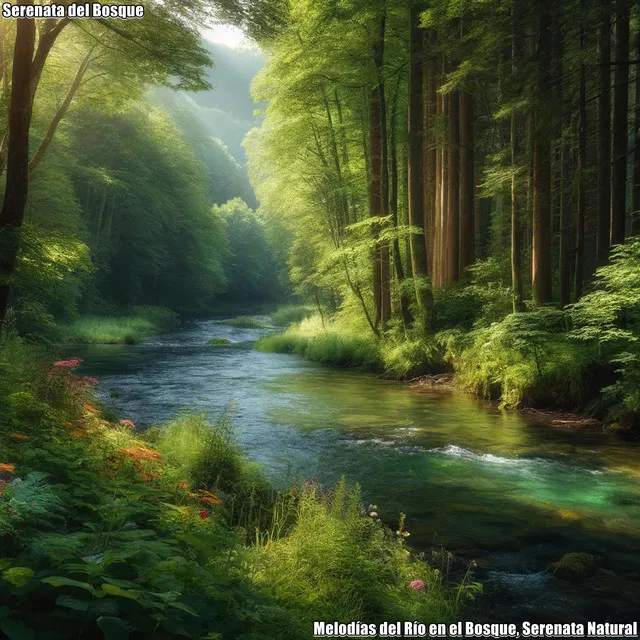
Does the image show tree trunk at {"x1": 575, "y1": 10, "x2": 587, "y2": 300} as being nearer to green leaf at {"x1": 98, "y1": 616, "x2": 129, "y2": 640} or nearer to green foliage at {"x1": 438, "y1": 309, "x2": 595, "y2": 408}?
green foliage at {"x1": 438, "y1": 309, "x2": 595, "y2": 408}

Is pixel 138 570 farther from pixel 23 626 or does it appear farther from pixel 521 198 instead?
pixel 521 198

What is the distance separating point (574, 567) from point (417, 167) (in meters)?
14.3

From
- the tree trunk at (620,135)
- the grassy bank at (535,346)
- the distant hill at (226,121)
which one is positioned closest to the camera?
the grassy bank at (535,346)

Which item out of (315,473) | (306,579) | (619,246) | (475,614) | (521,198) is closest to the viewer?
(306,579)

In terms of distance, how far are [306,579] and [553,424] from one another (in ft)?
28.5

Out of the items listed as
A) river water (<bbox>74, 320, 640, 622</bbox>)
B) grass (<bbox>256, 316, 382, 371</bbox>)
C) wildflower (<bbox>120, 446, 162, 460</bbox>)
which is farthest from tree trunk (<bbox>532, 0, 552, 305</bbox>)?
wildflower (<bbox>120, 446, 162, 460</bbox>)

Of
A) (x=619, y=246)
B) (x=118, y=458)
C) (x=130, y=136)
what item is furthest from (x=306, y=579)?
(x=130, y=136)

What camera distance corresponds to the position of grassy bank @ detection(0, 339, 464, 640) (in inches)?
91.9

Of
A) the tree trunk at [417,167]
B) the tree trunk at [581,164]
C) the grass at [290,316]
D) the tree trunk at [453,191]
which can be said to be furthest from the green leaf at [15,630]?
the grass at [290,316]

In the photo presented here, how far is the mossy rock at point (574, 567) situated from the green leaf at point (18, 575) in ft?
14.7

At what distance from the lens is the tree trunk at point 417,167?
17000 mm

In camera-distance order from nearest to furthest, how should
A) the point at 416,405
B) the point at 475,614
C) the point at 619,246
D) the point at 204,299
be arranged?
the point at 475,614, the point at 619,246, the point at 416,405, the point at 204,299

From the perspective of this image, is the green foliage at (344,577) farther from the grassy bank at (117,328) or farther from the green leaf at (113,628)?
the grassy bank at (117,328)

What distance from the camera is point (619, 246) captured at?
433 inches
